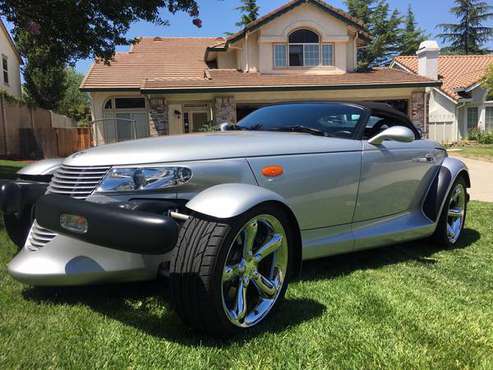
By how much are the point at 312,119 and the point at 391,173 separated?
2.59ft

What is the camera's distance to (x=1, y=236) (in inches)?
191

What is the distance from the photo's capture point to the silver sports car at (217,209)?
8.30 ft

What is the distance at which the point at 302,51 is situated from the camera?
22.0 m

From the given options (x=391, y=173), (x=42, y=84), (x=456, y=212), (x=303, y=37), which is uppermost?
(x=303, y=37)

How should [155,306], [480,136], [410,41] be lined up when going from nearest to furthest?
1. [155,306]
2. [480,136]
3. [410,41]

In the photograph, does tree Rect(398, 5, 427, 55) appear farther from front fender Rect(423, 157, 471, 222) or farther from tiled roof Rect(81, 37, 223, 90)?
front fender Rect(423, 157, 471, 222)

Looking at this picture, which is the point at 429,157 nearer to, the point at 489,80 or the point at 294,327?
the point at 294,327

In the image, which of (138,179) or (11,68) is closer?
(138,179)

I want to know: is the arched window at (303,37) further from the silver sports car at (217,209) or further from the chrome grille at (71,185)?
the chrome grille at (71,185)

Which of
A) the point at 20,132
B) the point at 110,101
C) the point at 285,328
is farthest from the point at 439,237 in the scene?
the point at 110,101

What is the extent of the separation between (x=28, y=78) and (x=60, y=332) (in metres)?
33.4

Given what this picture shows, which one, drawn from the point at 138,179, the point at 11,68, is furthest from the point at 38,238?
the point at 11,68

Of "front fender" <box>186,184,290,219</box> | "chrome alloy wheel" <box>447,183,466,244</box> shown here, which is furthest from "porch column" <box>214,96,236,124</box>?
"front fender" <box>186,184,290,219</box>

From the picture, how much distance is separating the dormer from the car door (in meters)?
17.6
